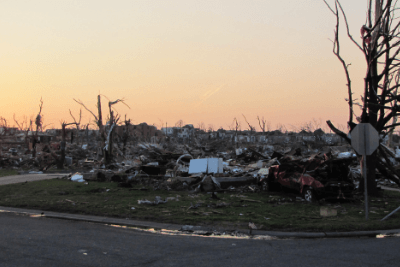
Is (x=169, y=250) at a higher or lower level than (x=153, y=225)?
higher

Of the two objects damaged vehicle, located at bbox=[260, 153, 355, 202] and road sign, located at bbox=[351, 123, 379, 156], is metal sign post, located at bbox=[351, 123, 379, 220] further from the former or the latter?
damaged vehicle, located at bbox=[260, 153, 355, 202]

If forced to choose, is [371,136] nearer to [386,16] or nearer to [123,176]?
[386,16]

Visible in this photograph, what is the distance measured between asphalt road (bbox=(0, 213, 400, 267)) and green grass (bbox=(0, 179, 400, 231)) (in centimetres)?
143

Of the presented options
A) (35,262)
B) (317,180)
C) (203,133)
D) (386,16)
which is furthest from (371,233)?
(203,133)

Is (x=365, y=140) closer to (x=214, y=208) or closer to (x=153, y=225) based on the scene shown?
(x=214, y=208)

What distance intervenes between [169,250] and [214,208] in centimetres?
521

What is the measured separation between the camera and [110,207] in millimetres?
11805

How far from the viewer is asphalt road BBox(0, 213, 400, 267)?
19.1ft

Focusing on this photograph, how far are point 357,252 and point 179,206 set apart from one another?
6.65 m

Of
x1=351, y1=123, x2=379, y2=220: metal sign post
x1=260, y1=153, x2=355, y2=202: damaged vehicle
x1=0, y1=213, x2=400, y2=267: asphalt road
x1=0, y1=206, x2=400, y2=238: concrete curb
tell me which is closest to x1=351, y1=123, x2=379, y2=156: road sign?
x1=351, y1=123, x2=379, y2=220: metal sign post

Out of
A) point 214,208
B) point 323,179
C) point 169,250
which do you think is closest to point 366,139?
point 323,179

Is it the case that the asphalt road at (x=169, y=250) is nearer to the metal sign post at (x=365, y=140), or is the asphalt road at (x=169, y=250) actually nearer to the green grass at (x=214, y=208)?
the green grass at (x=214, y=208)

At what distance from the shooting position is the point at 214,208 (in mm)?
11797

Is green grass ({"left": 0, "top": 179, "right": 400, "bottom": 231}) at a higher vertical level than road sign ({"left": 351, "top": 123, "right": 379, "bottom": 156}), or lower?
lower
